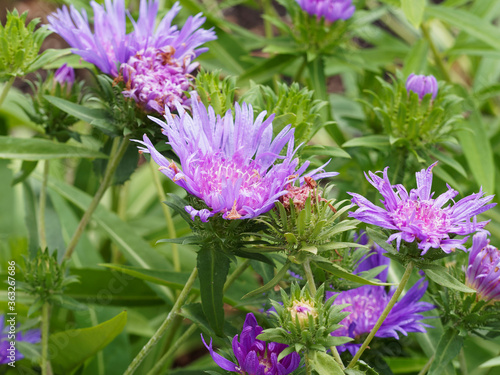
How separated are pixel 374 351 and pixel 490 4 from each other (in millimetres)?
1464

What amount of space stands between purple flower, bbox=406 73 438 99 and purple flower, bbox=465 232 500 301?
1.29 feet

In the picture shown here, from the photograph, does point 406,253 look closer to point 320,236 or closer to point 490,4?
point 320,236

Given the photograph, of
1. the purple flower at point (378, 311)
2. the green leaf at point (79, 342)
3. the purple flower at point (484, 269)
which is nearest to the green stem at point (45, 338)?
the green leaf at point (79, 342)

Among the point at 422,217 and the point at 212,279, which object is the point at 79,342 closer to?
the point at 212,279

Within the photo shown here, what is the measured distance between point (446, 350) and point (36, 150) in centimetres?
97

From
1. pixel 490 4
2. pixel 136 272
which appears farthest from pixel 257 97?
pixel 490 4

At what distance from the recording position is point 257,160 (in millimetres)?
1004

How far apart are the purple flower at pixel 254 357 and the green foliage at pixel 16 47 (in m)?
0.69

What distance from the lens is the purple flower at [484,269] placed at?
1.07m

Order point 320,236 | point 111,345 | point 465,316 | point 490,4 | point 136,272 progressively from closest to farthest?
point 320,236 → point 465,316 → point 136,272 → point 111,345 → point 490,4

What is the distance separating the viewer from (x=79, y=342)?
137cm

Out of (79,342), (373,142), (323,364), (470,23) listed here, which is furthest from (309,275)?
(470,23)

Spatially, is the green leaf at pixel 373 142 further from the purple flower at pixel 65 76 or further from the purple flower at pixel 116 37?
the purple flower at pixel 65 76

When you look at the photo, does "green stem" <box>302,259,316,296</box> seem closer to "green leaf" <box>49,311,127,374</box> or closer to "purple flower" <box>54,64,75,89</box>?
"green leaf" <box>49,311,127,374</box>
